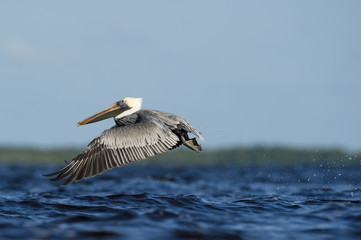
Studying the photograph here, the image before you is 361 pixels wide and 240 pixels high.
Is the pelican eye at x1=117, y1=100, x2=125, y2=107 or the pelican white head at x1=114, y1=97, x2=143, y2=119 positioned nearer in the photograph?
the pelican white head at x1=114, y1=97, x2=143, y2=119

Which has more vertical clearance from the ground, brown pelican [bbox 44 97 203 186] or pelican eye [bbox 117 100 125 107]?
pelican eye [bbox 117 100 125 107]

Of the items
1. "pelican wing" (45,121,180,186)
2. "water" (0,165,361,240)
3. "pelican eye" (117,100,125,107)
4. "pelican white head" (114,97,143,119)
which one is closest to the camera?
"water" (0,165,361,240)

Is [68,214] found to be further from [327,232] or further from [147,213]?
[327,232]

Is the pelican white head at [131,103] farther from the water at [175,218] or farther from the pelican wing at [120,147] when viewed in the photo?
the water at [175,218]

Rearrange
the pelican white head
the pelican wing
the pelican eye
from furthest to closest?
the pelican eye < the pelican white head < the pelican wing

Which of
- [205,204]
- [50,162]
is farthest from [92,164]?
[50,162]

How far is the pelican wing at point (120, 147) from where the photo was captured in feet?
28.2

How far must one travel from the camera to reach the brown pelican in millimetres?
8594

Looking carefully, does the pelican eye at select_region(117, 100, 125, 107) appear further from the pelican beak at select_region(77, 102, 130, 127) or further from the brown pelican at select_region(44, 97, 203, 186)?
the brown pelican at select_region(44, 97, 203, 186)

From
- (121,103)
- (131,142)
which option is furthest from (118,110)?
(131,142)

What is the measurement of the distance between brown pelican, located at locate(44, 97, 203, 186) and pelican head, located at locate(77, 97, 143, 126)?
13.1 inches

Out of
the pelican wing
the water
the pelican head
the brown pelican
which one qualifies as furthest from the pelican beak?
the water

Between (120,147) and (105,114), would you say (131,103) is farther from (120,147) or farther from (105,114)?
(120,147)

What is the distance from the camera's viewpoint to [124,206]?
28.0ft
